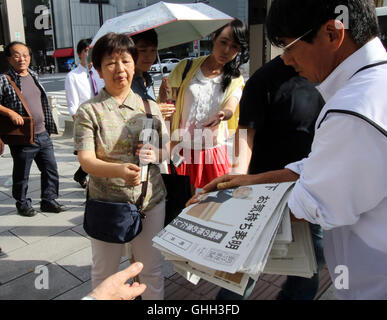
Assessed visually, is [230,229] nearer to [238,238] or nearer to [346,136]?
[238,238]

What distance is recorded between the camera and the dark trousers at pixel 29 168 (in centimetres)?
367

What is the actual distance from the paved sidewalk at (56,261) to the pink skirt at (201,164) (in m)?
0.79

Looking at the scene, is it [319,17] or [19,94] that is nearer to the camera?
[319,17]

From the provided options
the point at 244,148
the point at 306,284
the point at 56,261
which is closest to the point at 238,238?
the point at 244,148

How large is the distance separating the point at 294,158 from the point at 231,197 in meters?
0.70

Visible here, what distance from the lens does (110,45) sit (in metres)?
1.83

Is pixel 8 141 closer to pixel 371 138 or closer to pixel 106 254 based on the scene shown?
pixel 106 254

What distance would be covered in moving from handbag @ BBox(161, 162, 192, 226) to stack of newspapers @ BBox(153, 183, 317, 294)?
723mm

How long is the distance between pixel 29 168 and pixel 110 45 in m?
2.49

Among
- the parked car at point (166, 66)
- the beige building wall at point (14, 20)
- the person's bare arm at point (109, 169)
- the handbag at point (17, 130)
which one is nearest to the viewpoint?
the person's bare arm at point (109, 169)

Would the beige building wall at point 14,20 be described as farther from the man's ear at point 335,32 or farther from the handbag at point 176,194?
the man's ear at point 335,32

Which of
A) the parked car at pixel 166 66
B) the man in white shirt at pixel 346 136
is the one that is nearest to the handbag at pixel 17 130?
the man in white shirt at pixel 346 136

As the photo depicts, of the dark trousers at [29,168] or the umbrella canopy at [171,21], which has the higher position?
the umbrella canopy at [171,21]

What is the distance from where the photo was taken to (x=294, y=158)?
1842mm
